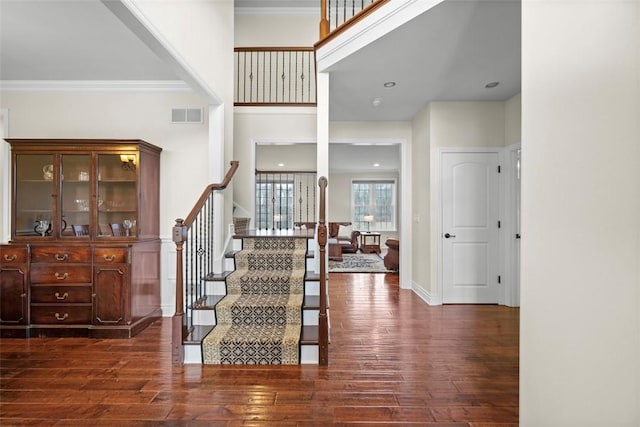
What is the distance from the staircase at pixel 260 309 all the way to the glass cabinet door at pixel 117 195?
124 centimetres

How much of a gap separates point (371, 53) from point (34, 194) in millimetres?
3961

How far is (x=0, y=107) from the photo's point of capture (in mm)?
3965

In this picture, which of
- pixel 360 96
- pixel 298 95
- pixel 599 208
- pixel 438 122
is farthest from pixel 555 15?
pixel 298 95

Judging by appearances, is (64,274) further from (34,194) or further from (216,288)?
(216,288)

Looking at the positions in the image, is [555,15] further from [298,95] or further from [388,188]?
[388,188]

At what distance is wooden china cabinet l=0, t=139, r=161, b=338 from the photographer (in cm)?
329

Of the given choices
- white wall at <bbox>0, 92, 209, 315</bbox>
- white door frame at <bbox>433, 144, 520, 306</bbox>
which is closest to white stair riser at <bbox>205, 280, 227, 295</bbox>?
white wall at <bbox>0, 92, 209, 315</bbox>

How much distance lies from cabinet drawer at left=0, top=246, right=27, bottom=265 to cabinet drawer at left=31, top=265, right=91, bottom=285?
0.19 m

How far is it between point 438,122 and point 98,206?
4425 mm

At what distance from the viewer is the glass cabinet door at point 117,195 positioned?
3.57 meters

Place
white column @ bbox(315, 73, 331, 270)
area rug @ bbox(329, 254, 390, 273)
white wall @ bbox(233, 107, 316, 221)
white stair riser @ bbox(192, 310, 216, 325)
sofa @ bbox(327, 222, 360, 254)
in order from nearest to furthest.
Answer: white stair riser @ bbox(192, 310, 216, 325), white column @ bbox(315, 73, 331, 270), white wall @ bbox(233, 107, 316, 221), area rug @ bbox(329, 254, 390, 273), sofa @ bbox(327, 222, 360, 254)

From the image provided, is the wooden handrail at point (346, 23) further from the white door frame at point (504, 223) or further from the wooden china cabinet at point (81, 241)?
the wooden china cabinet at point (81, 241)

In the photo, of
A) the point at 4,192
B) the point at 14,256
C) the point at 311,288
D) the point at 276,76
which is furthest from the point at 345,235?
the point at 14,256

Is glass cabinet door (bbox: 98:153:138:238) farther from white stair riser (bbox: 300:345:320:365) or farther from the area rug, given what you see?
the area rug
